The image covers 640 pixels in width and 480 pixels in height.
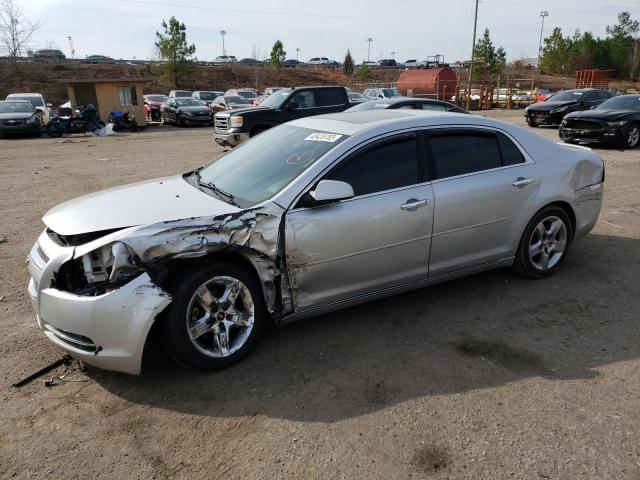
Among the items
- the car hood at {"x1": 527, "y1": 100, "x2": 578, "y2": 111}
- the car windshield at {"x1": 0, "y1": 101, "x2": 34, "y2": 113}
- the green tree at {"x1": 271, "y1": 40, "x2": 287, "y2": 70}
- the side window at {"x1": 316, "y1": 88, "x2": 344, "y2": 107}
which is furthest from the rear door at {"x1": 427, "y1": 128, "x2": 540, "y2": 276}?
the green tree at {"x1": 271, "y1": 40, "x2": 287, "y2": 70}

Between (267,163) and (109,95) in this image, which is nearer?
(267,163)

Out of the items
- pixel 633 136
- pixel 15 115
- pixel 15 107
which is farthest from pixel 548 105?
pixel 15 107

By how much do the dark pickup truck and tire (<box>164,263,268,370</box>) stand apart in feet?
35.2

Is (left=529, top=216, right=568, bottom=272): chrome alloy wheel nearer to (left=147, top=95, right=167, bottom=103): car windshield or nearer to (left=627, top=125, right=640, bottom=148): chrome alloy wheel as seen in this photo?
(left=627, top=125, right=640, bottom=148): chrome alloy wheel

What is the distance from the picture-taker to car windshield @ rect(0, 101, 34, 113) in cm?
2167

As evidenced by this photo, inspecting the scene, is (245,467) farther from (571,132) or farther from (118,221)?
(571,132)

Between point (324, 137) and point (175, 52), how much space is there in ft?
157

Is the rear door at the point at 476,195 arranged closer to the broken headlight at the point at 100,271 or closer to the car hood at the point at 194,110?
the broken headlight at the point at 100,271

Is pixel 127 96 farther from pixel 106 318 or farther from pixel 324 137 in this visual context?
pixel 106 318

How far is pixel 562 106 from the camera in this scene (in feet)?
64.6

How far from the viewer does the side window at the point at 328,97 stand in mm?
15203

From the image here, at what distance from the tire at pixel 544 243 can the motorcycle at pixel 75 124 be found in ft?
71.7

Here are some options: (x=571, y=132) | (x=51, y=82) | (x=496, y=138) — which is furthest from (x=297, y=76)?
(x=496, y=138)

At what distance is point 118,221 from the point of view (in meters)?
3.38
